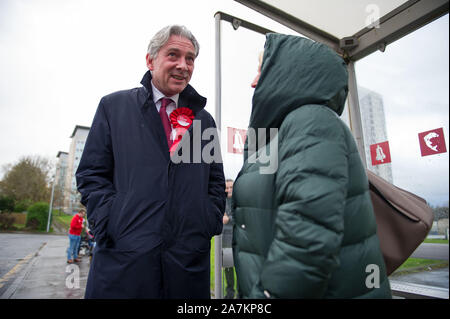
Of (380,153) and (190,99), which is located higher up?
(190,99)

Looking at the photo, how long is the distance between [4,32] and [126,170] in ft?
7.60

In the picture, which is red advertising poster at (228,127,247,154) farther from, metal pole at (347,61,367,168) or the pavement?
the pavement

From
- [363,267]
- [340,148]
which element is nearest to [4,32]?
[340,148]

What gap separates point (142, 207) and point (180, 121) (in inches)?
20.4

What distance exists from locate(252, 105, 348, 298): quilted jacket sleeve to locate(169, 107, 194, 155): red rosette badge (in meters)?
0.69

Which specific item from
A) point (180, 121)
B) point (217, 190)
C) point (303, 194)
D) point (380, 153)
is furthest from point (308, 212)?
point (380, 153)

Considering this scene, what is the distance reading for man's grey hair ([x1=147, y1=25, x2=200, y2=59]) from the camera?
142 centimetres

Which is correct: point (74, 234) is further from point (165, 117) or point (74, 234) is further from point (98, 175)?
point (165, 117)

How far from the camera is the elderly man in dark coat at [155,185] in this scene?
1157 millimetres

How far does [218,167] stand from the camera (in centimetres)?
160

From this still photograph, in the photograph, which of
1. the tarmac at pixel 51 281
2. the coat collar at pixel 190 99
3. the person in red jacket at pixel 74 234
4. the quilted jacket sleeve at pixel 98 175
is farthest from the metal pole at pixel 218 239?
the person in red jacket at pixel 74 234

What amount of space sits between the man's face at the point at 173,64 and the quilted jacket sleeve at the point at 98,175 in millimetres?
362

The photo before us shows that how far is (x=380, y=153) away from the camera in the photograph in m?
2.91

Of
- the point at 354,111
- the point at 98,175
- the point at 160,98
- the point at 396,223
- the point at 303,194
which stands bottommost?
the point at 396,223
